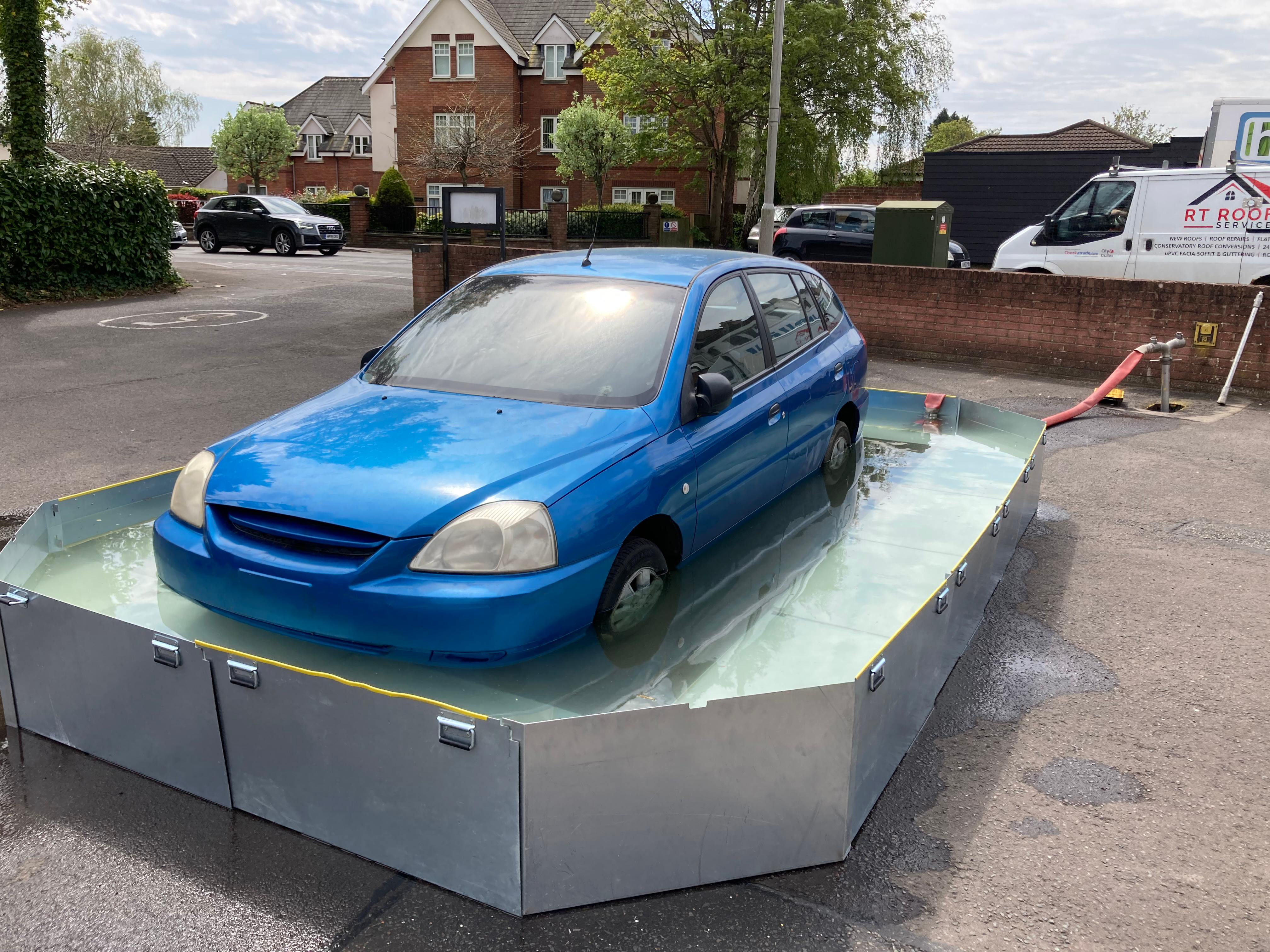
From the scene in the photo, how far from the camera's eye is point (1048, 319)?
1242cm

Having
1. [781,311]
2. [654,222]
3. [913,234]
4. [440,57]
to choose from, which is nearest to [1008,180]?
[654,222]

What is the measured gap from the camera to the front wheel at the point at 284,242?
99.1 ft

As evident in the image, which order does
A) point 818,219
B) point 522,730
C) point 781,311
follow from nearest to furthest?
point 522,730, point 781,311, point 818,219

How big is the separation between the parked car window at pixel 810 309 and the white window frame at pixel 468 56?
153ft

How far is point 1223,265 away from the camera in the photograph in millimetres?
13500

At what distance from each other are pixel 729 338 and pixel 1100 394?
6.28 m

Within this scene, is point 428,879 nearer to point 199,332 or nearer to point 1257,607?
point 1257,607

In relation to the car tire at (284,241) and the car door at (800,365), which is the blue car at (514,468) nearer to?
the car door at (800,365)

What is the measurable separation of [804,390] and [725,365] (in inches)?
32.0

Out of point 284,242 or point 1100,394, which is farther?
point 284,242

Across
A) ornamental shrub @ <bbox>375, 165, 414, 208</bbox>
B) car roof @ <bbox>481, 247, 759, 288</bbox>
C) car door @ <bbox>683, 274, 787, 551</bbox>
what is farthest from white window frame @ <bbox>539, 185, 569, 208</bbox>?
car door @ <bbox>683, 274, 787, 551</bbox>

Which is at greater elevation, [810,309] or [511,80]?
[511,80]

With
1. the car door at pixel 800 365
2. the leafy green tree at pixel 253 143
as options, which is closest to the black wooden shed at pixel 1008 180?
the car door at pixel 800 365

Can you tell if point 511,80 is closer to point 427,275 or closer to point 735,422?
point 427,275
